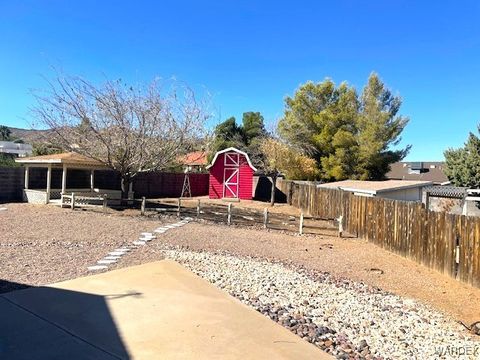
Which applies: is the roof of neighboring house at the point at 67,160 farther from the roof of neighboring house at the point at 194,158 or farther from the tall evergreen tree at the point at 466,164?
the tall evergreen tree at the point at 466,164

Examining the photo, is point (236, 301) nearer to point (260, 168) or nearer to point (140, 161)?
point (140, 161)

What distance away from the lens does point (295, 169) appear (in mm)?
28578

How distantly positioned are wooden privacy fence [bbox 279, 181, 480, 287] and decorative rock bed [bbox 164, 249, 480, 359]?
2410 mm

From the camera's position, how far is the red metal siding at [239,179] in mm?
28953

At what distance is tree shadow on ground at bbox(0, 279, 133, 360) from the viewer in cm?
382

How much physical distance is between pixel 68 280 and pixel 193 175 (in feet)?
80.6

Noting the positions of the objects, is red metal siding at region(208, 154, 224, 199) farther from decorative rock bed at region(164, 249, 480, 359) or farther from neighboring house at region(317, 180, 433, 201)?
decorative rock bed at region(164, 249, 480, 359)

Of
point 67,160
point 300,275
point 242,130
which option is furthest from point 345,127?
point 300,275

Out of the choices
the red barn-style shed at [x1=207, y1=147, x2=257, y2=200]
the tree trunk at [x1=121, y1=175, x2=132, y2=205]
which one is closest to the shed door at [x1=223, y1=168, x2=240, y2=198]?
the red barn-style shed at [x1=207, y1=147, x2=257, y2=200]

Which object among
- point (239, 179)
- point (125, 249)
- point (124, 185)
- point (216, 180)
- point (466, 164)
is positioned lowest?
point (125, 249)

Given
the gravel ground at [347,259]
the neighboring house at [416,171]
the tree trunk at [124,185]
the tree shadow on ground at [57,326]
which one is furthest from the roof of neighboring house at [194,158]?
the neighboring house at [416,171]

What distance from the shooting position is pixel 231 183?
29.1 metres

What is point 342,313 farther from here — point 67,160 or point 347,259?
point 67,160

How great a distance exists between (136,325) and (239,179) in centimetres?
2450
